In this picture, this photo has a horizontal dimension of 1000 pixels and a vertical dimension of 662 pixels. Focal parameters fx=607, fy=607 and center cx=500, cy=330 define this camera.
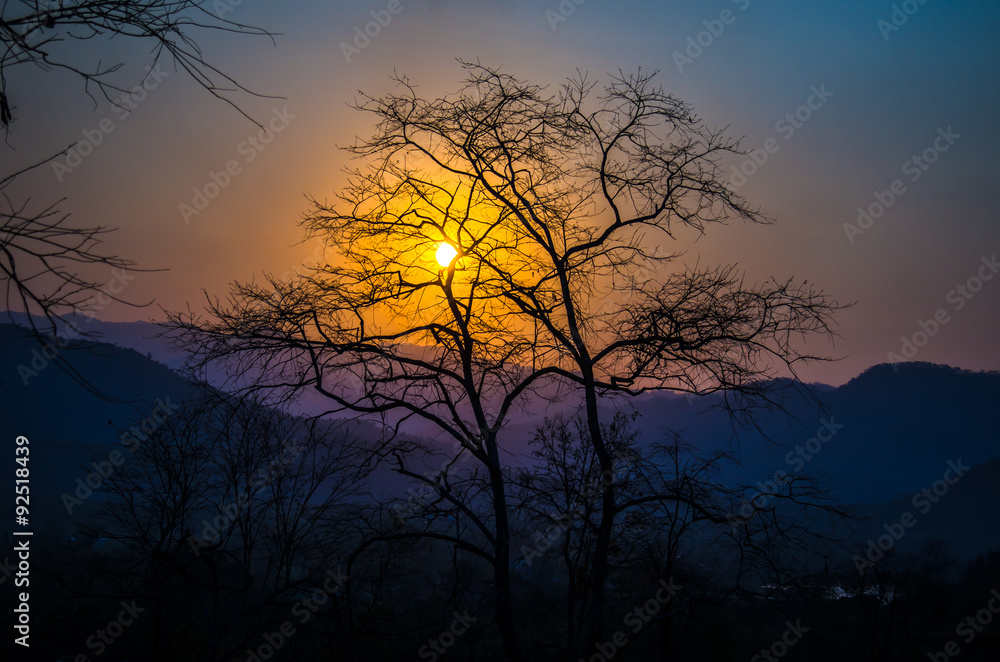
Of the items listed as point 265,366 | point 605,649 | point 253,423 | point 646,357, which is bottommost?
point 605,649

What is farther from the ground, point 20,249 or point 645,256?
point 645,256

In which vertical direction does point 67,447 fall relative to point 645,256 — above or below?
above

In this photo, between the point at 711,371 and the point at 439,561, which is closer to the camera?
the point at 711,371

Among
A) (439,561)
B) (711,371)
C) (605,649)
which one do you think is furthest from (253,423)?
(439,561)

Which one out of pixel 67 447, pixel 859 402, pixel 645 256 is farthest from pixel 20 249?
Answer: pixel 67 447

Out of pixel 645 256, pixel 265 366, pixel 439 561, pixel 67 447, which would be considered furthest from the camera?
pixel 67 447

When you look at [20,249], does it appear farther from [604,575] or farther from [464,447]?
[604,575]

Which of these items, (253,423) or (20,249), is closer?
(20,249)

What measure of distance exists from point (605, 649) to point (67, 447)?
375 ft

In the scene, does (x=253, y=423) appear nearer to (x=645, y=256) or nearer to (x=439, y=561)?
(x=645, y=256)

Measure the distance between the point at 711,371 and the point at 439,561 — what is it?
4192 centimetres

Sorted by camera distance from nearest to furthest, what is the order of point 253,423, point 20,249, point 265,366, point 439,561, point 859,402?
point 20,249 → point 265,366 → point 253,423 → point 439,561 → point 859,402

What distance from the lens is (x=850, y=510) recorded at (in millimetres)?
7156

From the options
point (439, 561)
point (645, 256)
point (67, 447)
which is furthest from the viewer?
point (67, 447)
